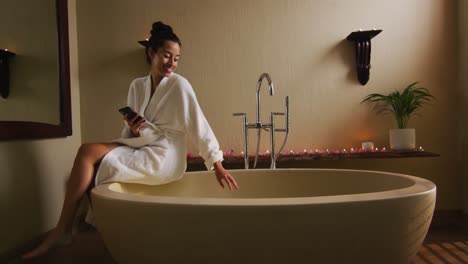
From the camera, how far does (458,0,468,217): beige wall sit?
2.06m

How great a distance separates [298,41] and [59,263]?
1.69m

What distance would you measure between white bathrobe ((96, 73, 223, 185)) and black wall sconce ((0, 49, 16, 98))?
0.48 metres

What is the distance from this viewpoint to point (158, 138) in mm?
1545

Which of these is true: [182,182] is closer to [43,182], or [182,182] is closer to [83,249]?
[83,249]

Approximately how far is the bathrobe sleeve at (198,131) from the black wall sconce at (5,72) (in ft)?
2.26

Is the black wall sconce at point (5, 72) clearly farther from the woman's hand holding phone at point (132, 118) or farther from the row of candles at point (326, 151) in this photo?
the row of candles at point (326, 151)

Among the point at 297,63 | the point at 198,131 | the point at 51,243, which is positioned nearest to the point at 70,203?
the point at 51,243

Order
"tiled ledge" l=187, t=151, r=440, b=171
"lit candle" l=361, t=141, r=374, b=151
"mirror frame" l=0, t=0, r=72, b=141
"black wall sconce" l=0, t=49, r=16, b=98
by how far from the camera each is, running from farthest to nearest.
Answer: "lit candle" l=361, t=141, r=374, b=151
"tiled ledge" l=187, t=151, r=440, b=171
"mirror frame" l=0, t=0, r=72, b=141
"black wall sconce" l=0, t=49, r=16, b=98

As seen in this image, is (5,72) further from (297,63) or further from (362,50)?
(362,50)

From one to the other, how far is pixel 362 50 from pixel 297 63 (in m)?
0.38

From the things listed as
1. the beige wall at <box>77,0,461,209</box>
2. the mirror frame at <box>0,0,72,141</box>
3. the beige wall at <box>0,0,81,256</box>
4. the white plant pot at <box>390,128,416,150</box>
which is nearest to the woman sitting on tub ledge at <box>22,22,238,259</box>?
the beige wall at <box>0,0,81,256</box>

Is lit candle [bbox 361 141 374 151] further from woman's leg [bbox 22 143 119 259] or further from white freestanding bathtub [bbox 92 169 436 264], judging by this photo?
woman's leg [bbox 22 143 119 259]

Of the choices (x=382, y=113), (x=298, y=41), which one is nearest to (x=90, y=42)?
(x=298, y=41)

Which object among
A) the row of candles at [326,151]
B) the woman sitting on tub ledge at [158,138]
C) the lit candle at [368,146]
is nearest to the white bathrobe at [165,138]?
the woman sitting on tub ledge at [158,138]
